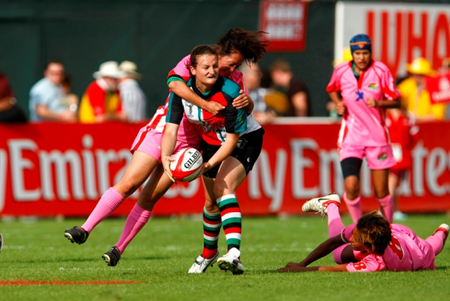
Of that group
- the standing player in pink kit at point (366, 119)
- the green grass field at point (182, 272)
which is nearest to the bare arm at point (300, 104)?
the green grass field at point (182, 272)

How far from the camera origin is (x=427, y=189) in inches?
587

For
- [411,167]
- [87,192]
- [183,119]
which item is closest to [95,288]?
[183,119]

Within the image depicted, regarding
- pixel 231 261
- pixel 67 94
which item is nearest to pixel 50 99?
pixel 67 94

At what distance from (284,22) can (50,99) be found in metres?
5.20

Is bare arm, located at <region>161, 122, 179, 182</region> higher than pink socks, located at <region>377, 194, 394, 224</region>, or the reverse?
bare arm, located at <region>161, 122, 179, 182</region>

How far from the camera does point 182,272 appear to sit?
7602 millimetres

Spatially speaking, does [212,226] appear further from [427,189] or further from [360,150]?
[427,189]

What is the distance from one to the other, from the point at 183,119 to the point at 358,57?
9.86 feet

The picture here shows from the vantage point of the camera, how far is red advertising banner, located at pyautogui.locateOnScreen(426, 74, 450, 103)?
15107mm

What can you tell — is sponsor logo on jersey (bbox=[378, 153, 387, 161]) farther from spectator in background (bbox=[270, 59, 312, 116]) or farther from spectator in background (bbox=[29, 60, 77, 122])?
spectator in background (bbox=[29, 60, 77, 122])

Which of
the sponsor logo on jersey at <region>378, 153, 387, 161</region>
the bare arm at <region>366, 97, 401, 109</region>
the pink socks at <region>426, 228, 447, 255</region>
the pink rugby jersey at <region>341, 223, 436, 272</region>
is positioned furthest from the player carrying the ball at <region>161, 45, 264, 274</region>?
the sponsor logo on jersey at <region>378, 153, 387, 161</region>

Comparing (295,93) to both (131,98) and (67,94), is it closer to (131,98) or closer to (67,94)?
(131,98)

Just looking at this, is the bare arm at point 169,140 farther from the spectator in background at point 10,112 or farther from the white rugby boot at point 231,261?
the spectator in background at point 10,112

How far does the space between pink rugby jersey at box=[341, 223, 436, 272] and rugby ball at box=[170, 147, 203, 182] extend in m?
1.42
